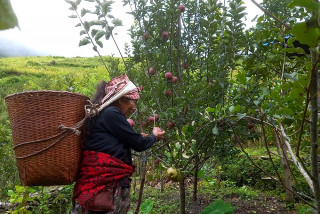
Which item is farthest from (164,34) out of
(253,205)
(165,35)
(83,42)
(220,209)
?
(253,205)

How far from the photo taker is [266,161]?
5258 mm

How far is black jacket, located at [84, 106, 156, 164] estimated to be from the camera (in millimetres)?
1890

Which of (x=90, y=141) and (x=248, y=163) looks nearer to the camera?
(x=90, y=141)

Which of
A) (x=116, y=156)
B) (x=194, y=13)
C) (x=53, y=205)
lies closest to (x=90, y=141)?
(x=116, y=156)

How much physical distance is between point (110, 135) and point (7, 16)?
5.87 feet

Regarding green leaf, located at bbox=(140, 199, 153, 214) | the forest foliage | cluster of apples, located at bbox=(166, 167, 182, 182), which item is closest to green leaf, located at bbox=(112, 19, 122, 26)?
the forest foliage

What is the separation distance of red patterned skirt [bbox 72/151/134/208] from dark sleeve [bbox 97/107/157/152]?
0.14 m

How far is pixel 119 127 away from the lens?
1.89 m

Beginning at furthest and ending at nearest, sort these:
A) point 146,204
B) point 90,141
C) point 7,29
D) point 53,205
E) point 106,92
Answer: point 53,205 → point 146,204 → point 106,92 → point 90,141 → point 7,29

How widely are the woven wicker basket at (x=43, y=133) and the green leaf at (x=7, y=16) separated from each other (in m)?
1.51

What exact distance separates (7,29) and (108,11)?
2189mm

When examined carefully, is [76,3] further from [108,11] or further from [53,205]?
[53,205]

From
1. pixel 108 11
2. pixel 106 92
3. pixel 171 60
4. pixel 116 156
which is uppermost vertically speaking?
pixel 108 11

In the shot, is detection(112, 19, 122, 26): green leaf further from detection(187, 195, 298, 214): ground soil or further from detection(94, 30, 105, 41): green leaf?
detection(187, 195, 298, 214): ground soil
